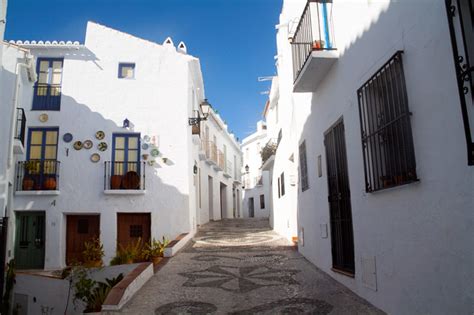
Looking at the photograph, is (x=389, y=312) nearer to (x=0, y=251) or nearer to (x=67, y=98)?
(x=0, y=251)

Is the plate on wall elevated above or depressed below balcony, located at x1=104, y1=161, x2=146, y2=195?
above

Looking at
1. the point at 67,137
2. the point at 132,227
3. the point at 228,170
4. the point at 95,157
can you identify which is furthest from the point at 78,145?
the point at 228,170

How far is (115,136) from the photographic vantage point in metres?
13.6

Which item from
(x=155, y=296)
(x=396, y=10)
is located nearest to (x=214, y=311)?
(x=155, y=296)

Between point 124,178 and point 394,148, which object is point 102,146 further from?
point 394,148

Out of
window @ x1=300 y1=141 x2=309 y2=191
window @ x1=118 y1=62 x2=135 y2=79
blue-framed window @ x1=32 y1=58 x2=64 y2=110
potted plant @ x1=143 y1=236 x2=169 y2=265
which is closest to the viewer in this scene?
window @ x1=300 y1=141 x2=309 y2=191

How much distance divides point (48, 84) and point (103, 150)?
317 cm

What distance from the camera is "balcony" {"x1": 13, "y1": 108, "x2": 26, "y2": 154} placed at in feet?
38.6

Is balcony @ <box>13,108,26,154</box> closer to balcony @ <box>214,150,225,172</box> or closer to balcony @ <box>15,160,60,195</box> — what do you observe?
balcony @ <box>15,160,60,195</box>

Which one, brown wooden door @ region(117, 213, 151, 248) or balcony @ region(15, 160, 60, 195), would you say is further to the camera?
brown wooden door @ region(117, 213, 151, 248)

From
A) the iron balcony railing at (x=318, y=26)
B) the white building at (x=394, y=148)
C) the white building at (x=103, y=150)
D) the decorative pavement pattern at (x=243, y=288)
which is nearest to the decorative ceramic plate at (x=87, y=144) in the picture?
the white building at (x=103, y=150)

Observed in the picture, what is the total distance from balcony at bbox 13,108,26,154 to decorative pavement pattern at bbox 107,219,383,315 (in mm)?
6229

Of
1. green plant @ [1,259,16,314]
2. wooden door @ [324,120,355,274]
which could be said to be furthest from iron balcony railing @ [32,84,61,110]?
wooden door @ [324,120,355,274]

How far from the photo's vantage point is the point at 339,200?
6.13m
